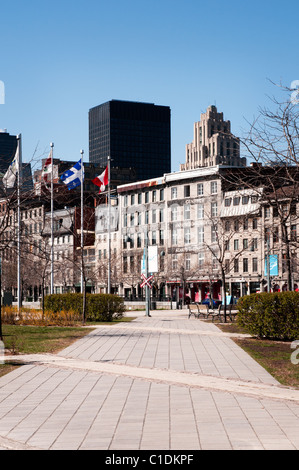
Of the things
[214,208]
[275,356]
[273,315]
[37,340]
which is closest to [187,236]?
[214,208]

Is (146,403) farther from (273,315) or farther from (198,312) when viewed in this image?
(198,312)

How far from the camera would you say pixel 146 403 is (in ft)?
36.0

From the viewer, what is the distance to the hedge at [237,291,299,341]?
22641 millimetres

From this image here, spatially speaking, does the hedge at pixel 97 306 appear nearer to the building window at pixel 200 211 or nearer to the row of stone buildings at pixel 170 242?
the row of stone buildings at pixel 170 242

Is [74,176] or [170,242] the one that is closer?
[74,176]

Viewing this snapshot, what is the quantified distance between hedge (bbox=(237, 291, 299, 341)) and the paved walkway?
166 inches

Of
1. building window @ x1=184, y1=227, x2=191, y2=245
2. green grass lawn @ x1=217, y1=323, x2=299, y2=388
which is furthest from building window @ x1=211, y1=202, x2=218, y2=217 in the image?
green grass lawn @ x1=217, y1=323, x2=299, y2=388

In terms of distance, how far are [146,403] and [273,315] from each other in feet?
42.0

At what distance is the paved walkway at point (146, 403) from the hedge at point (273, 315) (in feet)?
13.9

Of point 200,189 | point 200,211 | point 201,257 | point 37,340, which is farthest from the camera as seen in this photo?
point 200,189

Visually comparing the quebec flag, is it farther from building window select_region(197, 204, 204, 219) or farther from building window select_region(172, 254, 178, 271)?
building window select_region(197, 204, 204, 219)

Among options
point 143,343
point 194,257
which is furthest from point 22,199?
point 194,257

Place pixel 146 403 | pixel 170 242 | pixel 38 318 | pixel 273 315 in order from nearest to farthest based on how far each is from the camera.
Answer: pixel 146 403 → pixel 273 315 → pixel 38 318 → pixel 170 242

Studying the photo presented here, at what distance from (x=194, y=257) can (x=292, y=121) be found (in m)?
89.6
